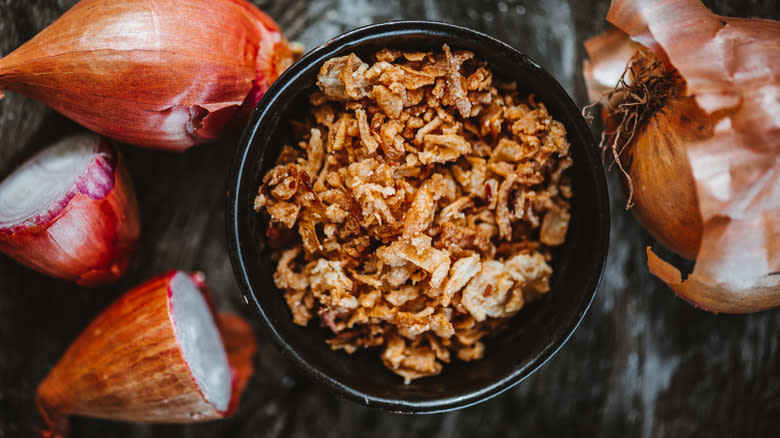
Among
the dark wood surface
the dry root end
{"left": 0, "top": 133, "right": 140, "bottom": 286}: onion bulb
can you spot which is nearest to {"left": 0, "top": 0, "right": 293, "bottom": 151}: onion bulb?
{"left": 0, "top": 133, "right": 140, "bottom": 286}: onion bulb

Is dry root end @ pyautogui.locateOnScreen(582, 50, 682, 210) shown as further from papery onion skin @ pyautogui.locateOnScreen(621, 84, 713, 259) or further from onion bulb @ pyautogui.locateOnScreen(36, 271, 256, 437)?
onion bulb @ pyautogui.locateOnScreen(36, 271, 256, 437)

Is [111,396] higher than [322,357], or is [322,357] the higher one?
[322,357]

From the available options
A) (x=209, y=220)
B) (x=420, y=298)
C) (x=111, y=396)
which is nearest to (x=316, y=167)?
(x=420, y=298)

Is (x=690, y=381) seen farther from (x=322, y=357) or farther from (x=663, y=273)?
(x=322, y=357)

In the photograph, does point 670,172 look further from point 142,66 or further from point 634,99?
point 142,66

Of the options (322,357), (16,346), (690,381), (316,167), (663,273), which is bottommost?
(690,381)

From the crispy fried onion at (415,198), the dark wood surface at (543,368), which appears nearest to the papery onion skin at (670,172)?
the crispy fried onion at (415,198)

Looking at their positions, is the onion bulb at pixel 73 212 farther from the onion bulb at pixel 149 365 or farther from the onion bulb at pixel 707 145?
the onion bulb at pixel 707 145
